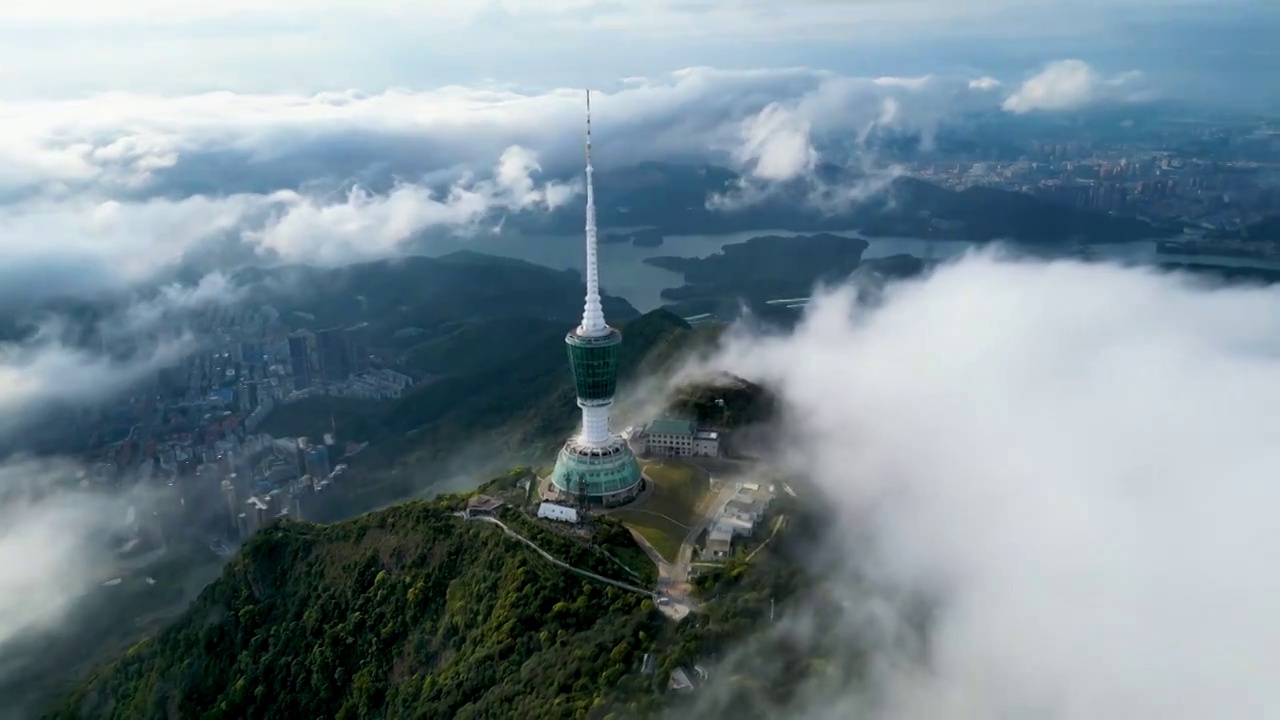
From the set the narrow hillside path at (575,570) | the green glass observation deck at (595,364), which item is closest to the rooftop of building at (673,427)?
the green glass observation deck at (595,364)

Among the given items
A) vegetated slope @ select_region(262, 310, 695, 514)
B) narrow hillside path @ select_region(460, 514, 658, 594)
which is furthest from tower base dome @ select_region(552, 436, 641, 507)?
vegetated slope @ select_region(262, 310, 695, 514)

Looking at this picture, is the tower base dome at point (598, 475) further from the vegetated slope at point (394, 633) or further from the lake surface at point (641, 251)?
the lake surface at point (641, 251)

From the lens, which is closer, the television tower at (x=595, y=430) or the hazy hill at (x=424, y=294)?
the television tower at (x=595, y=430)

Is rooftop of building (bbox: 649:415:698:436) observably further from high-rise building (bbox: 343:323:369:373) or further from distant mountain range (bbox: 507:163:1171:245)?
distant mountain range (bbox: 507:163:1171:245)

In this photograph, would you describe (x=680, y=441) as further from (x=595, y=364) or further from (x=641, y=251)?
(x=641, y=251)

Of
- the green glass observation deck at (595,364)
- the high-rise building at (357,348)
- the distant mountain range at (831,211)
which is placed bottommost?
the high-rise building at (357,348)

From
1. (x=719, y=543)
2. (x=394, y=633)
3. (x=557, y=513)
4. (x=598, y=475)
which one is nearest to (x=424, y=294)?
(x=598, y=475)
